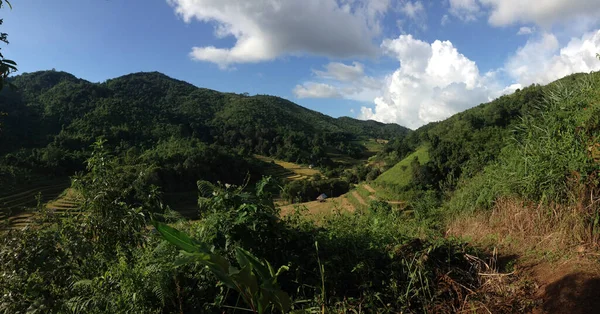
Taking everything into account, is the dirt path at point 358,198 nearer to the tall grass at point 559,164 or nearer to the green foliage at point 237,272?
the tall grass at point 559,164

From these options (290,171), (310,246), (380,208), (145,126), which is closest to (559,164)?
(310,246)

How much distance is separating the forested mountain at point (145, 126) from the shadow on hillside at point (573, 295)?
2457cm

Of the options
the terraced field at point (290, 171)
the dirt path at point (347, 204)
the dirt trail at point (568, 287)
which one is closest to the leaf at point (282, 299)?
the dirt trail at point (568, 287)

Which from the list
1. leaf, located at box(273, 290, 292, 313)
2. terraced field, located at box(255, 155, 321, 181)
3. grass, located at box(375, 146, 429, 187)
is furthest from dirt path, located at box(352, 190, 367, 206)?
terraced field, located at box(255, 155, 321, 181)

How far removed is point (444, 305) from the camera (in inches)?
93.5

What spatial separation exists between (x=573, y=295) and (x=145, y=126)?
6695 centimetres

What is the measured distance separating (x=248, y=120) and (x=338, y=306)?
279ft

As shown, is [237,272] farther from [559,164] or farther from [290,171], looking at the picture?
[290,171]

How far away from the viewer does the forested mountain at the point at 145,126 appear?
4053 cm

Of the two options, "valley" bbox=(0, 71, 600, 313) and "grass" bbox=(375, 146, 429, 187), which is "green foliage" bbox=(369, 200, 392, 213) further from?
"grass" bbox=(375, 146, 429, 187)

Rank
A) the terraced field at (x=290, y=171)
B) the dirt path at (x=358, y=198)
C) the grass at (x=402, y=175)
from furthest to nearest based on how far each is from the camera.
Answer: the terraced field at (x=290, y=171)
the dirt path at (x=358, y=198)
the grass at (x=402, y=175)

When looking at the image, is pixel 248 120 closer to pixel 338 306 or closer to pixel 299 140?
pixel 299 140

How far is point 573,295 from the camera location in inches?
85.0

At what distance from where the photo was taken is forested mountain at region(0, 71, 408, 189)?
40531 millimetres
